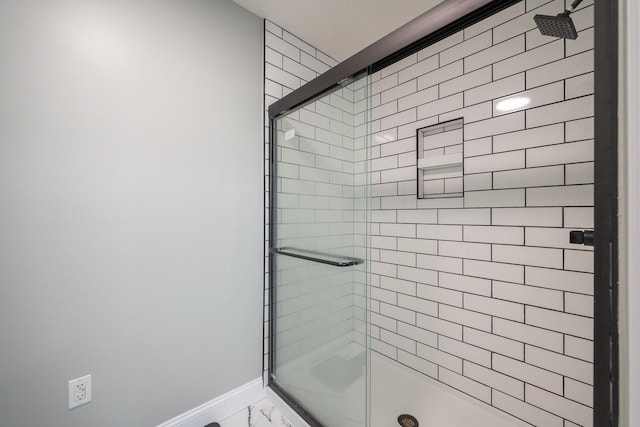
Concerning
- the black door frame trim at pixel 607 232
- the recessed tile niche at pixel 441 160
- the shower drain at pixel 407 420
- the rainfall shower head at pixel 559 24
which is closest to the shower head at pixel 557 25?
the rainfall shower head at pixel 559 24

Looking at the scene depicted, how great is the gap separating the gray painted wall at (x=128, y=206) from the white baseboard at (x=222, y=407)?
0.04m

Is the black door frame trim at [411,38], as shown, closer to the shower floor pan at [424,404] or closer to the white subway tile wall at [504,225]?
the white subway tile wall at [504,225]

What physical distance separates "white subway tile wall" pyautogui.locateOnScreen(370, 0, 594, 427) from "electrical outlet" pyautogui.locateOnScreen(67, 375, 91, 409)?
163cm

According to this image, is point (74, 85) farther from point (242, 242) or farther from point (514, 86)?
point (514, 86)

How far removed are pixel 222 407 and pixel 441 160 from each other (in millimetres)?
1820

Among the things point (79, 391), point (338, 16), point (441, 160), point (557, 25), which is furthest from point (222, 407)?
point (338, 16)

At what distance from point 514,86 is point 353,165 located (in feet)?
2.91

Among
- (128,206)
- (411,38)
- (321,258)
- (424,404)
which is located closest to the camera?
(411,38)

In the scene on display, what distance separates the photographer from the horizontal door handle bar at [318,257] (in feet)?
3.69

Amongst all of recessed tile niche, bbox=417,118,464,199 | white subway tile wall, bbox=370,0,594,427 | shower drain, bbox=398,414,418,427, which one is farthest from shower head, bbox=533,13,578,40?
shower drain, bbox=398,414,418,427

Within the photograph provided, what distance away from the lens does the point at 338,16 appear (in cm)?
156

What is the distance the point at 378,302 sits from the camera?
1910 millimetres

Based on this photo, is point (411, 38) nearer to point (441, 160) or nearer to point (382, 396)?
point (441, 160)

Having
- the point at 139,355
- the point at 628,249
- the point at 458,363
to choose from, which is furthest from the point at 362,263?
the point at 139,355
